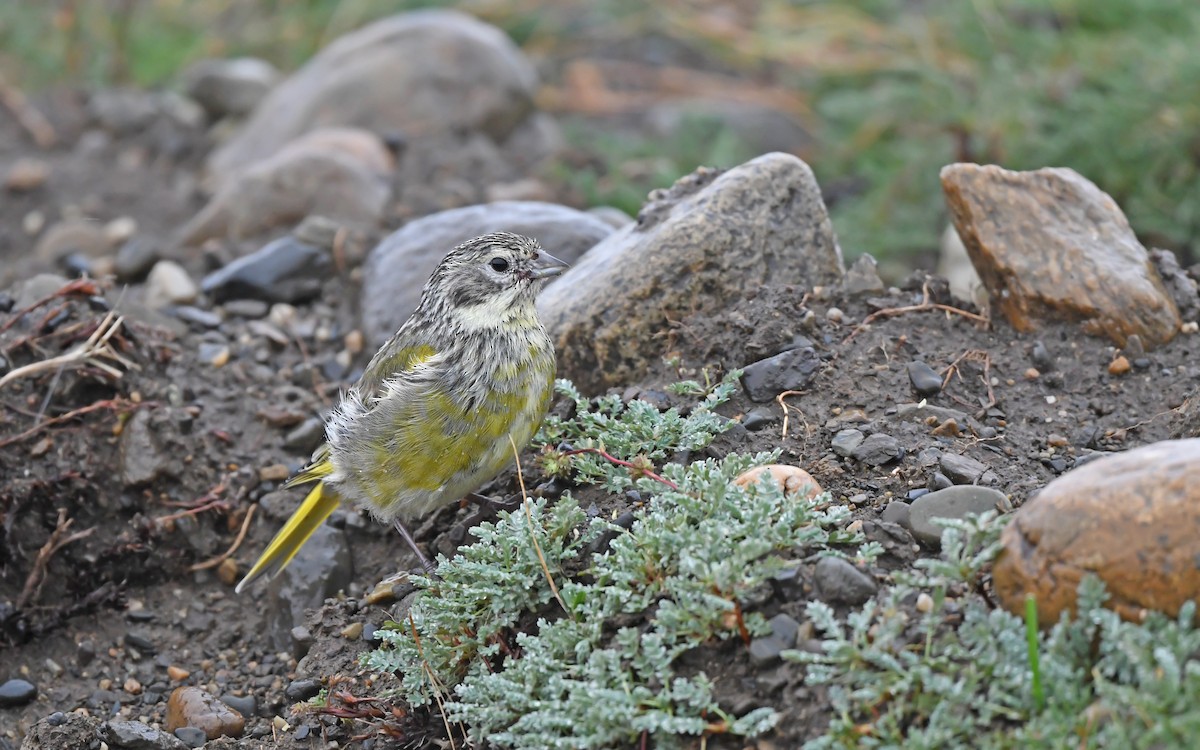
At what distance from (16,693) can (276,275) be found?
8.87 ft

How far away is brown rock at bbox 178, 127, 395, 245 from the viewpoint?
7.79 meters

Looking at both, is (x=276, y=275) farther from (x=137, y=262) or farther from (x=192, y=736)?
(x=192, y=736)

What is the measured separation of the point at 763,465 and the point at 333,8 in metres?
8.34

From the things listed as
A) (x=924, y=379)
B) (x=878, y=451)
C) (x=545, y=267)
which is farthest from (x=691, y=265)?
(x=878, y=451)

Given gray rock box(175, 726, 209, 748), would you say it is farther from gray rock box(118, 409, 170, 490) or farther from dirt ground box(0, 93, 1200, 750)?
gray rock box(118, 409, 170, 490)

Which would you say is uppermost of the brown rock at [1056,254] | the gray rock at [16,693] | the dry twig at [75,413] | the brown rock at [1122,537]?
the brown rock at [1122,537]

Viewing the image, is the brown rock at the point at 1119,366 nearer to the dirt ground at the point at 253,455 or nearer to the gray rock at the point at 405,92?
the dirt ground at the point at 253,455

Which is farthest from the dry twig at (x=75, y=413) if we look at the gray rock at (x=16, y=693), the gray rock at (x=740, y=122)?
the gray rock at (x=740, y=122)

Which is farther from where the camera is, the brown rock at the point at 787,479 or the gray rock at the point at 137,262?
the gray rock at the point at 137,262

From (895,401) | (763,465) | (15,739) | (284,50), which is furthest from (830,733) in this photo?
(284,50)

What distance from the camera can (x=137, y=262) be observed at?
7.56 meters

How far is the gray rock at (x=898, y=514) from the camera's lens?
4152mm

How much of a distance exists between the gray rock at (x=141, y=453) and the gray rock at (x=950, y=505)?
3.29 metres

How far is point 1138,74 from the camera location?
839 centimetres
